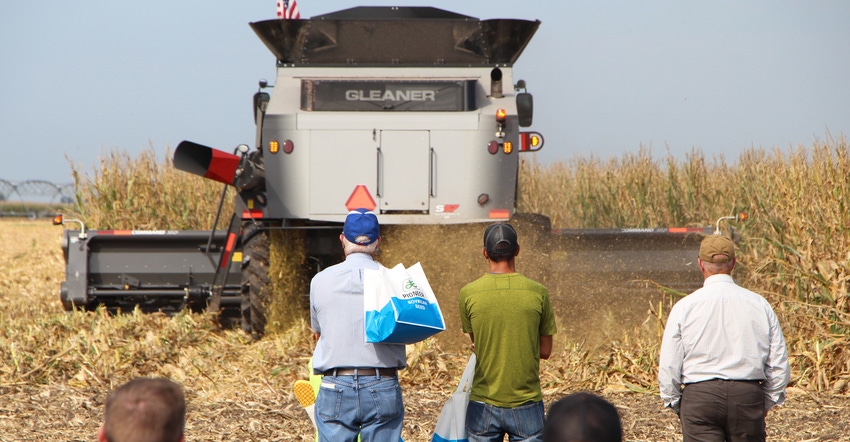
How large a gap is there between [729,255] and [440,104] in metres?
4.74

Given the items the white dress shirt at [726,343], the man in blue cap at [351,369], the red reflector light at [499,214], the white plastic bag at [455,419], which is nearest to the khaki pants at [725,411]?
the white dress shirt at [726,343]

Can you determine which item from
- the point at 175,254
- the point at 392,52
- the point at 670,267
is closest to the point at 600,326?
the point at 670,267

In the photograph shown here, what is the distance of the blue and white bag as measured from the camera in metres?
3.82

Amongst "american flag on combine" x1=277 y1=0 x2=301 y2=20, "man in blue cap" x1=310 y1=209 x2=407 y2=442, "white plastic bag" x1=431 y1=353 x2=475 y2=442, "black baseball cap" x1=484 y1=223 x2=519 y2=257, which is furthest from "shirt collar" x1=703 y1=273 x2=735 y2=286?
"american flag on combine" x1=277 y1=0 x2=301 y2=20

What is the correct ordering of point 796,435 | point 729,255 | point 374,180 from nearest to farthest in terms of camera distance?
point 729,255, point 796,435, point 374,180

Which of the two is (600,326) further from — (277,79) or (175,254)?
(175,254)

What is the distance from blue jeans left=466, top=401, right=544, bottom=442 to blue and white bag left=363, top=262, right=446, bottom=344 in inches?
18.2

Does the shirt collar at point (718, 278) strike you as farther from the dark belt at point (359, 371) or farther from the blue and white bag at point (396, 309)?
the dark belt at point (359, 371)

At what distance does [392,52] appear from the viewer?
8773 mm

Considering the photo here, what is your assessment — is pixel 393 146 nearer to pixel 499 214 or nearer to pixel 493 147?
pixel 493 147

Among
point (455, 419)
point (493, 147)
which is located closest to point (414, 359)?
point (493, 147)

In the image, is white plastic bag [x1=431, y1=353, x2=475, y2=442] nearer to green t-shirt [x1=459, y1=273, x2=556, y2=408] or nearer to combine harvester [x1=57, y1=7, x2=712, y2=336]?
green t-shirt [x1=459, y1=273, x2=556, y2=408]

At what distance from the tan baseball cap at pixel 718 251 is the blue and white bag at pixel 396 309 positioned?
4.06 feet

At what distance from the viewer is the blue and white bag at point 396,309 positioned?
12.5ft
